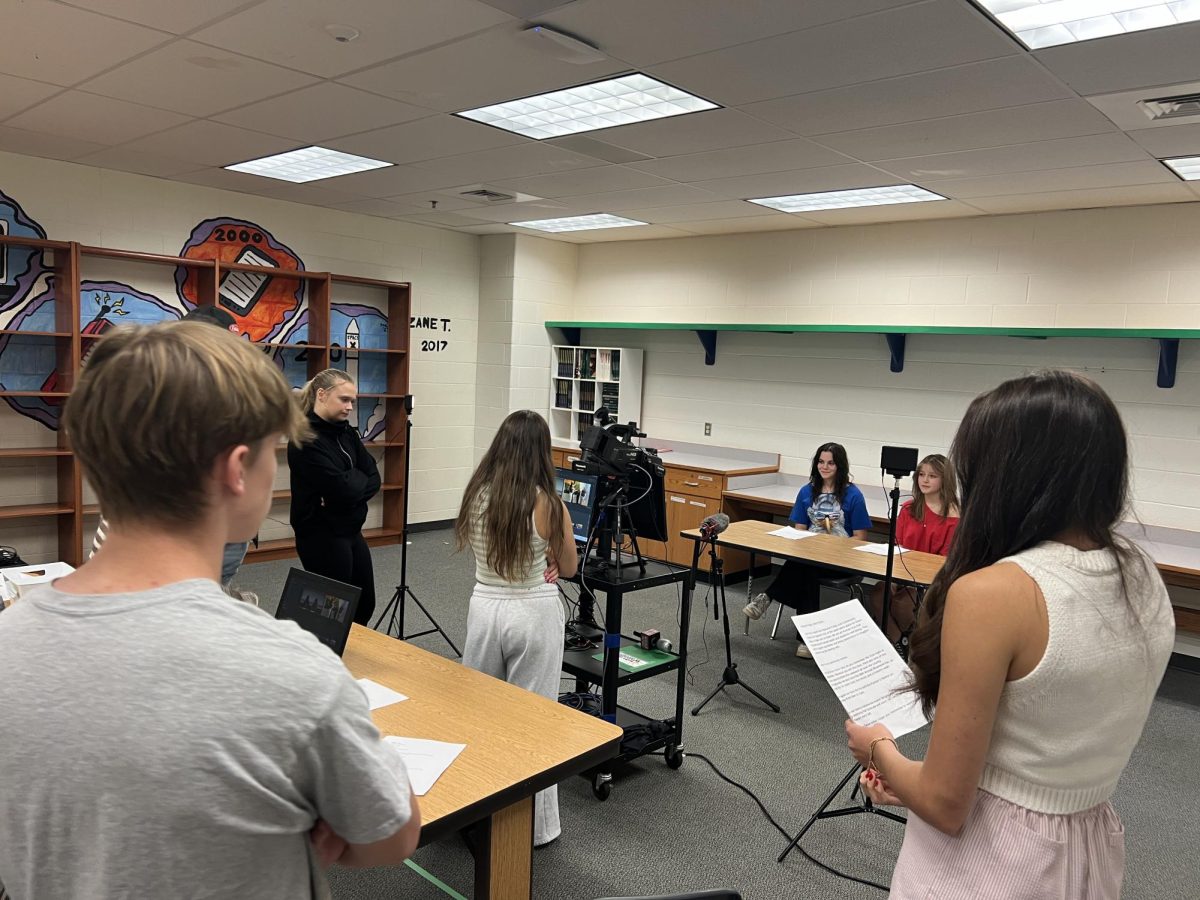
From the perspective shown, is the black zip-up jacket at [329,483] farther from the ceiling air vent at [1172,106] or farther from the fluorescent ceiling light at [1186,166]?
the fluorescent ceiling light at [1186,166]

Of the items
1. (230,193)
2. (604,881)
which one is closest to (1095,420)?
(604,881)

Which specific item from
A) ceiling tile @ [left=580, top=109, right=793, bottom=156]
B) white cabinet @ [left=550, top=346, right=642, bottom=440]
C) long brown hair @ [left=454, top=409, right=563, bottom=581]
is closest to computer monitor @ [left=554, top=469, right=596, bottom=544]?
long brown hair @ [left=454, top=409, right=563, bottom=581]

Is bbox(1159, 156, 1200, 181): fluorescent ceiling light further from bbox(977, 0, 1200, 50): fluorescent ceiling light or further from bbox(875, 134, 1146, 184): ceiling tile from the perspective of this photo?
bbox(977, 0, 1200, 50): fluorescent ceiling light

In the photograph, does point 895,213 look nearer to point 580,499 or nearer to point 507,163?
point 507,163

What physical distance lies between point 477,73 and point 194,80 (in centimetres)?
121

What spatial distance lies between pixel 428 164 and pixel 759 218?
2.35 m

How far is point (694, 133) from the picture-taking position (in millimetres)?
3748

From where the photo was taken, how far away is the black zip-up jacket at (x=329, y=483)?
3412 millimetres

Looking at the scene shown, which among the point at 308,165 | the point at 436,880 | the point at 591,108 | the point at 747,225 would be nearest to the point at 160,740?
the point at 436,880

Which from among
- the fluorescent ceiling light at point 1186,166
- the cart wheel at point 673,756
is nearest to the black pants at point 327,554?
the cart wheel at point 673,756

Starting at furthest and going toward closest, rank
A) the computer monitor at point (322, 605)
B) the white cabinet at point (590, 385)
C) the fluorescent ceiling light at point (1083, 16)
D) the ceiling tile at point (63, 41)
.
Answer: the white cabinet at point (590, 385)
the ceiling tile at point (63, 41)
the fluorescent ceiling light at point (1083, 16)
the computer monitor at point (322, 605)

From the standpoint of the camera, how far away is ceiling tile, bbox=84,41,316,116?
10.1 ft

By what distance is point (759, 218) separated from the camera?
577 cm

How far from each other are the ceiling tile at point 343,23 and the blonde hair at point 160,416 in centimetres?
216
